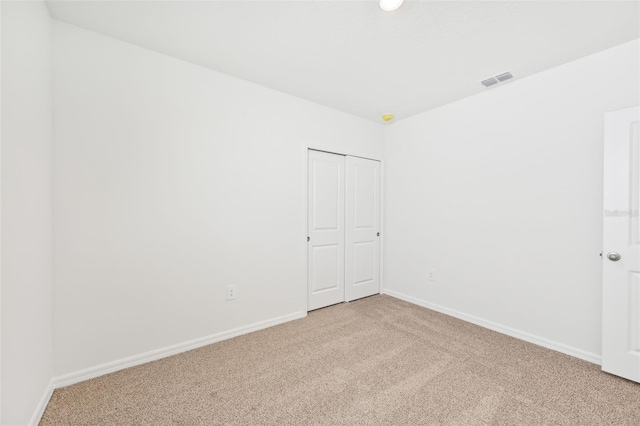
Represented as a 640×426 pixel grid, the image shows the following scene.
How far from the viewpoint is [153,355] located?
85.8 inches

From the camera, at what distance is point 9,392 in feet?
4.06

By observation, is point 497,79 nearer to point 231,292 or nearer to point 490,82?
point 490,82

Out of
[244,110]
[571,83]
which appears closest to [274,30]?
[244,110]

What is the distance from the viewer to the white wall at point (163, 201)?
6.24 ft

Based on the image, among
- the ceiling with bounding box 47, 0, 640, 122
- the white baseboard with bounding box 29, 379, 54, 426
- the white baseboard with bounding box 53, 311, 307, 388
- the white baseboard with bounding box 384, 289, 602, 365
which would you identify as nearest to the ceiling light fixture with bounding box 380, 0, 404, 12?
the ceiling with bounding box 47, 0, 640, 122

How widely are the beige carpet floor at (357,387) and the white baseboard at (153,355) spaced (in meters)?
0.06

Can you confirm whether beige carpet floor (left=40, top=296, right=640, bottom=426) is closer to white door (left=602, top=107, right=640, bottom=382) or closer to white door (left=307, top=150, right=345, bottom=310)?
white door (left=602, top=107, right=640, bottom=382)

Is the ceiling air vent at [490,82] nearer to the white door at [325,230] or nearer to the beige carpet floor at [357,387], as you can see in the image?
the white door at [325,230]

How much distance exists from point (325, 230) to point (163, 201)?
1.80 meters

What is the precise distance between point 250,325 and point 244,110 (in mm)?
2164

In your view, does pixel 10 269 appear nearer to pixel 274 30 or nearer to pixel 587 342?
pixel 274 30

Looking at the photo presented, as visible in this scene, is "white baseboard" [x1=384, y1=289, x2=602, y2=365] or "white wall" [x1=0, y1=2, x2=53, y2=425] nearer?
"white wall" [x1=0, y1=2, x2=53, y2=425]

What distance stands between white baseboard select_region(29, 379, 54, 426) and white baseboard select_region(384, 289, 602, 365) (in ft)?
11.4

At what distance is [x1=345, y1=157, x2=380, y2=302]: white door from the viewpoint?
3.61 meters
